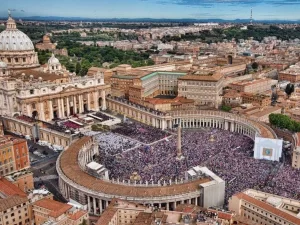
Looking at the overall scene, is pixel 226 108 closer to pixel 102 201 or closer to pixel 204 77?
pixel 204 77

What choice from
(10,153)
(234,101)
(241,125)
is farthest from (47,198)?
(234,101)

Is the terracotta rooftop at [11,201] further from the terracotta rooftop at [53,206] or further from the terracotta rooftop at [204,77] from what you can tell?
the terracotta rooftop at [204,77]

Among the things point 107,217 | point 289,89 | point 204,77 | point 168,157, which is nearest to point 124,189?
point 107,217

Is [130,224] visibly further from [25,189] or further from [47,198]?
[25,189]

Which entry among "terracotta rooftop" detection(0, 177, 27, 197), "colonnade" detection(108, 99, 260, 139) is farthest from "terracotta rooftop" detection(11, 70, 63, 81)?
"terracotta rooftop" detection(0, 177, 27, 197)

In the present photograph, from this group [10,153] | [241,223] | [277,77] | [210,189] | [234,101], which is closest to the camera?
[241,223]

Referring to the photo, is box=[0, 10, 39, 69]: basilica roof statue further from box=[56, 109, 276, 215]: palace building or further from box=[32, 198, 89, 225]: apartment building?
box=[32, 198, 89, 225]: apartment building
